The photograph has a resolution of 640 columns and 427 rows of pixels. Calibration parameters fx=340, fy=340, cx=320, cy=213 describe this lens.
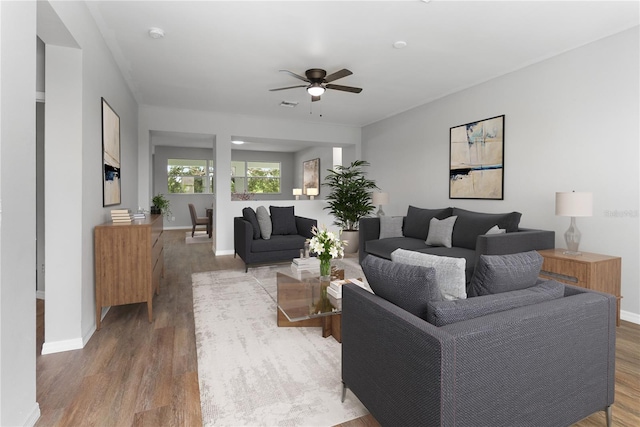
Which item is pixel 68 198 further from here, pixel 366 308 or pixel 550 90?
pixel 550 90

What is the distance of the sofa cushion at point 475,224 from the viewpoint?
3.80m

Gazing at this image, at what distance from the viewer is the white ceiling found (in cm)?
284

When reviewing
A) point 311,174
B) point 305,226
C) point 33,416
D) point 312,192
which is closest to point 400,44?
point 305,226

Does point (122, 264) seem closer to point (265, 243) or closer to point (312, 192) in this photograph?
point (265, 243)

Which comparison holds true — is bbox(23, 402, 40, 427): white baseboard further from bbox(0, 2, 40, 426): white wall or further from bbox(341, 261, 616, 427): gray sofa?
bbox(341, 261, 616, 427): gray sofa

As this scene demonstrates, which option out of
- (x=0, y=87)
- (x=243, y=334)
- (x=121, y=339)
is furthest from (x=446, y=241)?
(x=0, y=87)

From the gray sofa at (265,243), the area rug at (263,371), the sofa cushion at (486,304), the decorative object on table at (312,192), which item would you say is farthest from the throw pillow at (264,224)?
the decorative object on table at (312,192)

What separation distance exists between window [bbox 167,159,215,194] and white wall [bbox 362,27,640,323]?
7.89m

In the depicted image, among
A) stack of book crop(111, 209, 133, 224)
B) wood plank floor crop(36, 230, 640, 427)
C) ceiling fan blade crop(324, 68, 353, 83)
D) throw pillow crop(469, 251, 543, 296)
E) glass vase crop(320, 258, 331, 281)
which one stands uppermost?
ceiling fan blade crop(324, 68, 353, 83)

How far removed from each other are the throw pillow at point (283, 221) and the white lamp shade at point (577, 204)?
3.71 m

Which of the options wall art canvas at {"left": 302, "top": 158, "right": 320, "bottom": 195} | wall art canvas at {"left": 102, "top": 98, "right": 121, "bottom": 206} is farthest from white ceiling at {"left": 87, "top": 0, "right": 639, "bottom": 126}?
wall art canvas at {"left": 302, "top": 158, "right": 320, "bottom": 195}

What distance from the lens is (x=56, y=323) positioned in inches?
98.9

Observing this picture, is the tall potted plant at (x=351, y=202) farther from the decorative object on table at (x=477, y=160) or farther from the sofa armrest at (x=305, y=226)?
the decorative object on table at (x=477, y=160)

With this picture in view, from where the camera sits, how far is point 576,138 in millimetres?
3576
